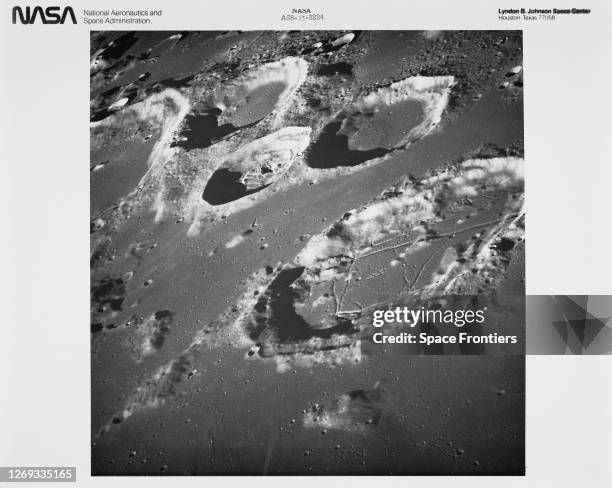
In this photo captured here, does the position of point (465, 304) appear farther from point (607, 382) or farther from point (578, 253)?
point (607, 382)

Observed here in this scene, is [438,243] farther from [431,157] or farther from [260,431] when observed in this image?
[260,431]

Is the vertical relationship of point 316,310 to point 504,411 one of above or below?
above

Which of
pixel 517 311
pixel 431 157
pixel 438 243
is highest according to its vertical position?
pixel 431 157

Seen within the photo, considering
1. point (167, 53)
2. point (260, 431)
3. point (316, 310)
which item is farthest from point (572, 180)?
point (167, 53)
